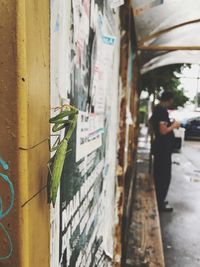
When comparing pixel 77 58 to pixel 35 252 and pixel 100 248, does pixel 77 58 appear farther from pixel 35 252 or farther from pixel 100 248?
pixel 100 248

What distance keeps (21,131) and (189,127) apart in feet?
65.8

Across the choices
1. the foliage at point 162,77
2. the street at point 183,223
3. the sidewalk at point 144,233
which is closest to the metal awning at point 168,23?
the sidewalk at point 144,233

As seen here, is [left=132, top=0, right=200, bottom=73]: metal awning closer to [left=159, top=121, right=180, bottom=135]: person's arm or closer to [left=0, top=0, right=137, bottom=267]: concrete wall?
[left=0, top=0, right=137, bottom=267]: concrete wall

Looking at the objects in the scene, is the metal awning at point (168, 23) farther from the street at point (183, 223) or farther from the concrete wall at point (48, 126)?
the street at point (183, 223)

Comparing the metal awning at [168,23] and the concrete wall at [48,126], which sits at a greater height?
the metal awning at [168,23]

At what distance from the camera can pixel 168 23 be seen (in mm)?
3709

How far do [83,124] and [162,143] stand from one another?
407cm

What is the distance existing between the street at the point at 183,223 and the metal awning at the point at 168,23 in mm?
2706

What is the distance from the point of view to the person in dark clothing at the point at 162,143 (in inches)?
213

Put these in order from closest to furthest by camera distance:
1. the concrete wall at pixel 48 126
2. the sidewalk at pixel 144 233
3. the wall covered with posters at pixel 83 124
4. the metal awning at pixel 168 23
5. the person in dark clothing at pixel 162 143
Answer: the concrete wall at pixel 48 126, the wall covered with posters at pixel 83 124, the metal awning at pixel 168 23, the sidewalk at pixel 144 233, the person in dark clothing at pixel 162 143

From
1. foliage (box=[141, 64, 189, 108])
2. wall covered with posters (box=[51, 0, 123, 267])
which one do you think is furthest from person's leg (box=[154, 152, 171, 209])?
foliage (box=[141, 64, 189, 108])

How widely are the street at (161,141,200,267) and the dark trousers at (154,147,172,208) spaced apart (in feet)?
1.45

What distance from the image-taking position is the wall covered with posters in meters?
1.18

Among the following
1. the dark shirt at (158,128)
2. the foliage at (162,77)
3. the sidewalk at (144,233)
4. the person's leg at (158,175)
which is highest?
the foliage at (162,77)
